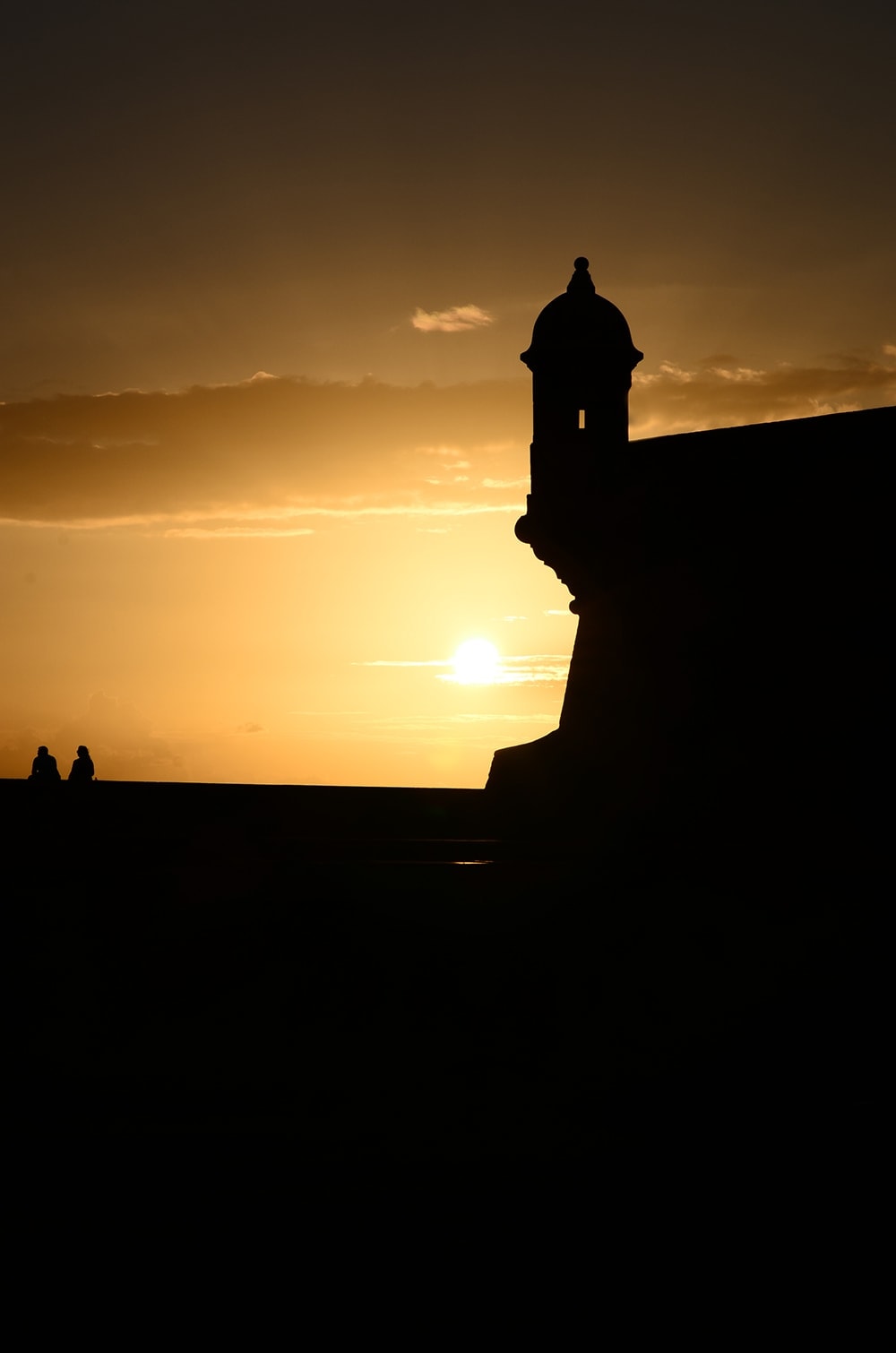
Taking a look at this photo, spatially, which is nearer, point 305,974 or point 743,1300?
point 743,1300

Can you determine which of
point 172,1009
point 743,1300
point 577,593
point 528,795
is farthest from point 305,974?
point 577,593

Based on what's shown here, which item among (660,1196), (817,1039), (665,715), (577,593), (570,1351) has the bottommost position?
(570,1351)

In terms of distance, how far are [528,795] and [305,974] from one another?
8743 millimetres

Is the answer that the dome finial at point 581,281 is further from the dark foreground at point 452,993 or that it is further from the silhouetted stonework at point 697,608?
the dark foreground at point 452,993

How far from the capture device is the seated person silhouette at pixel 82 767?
15.6 metres

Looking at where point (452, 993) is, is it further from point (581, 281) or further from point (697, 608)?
point (581, 281)

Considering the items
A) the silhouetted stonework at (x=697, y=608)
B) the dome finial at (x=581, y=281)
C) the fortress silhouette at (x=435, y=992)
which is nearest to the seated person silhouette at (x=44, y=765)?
the silhouetted stonework at (x=697, y=608)

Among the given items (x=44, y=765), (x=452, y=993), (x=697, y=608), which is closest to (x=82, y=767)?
(x=44, y=765)

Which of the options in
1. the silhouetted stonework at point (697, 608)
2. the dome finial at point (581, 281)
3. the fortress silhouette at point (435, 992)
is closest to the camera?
the fortress silhouette at point (435, 992)

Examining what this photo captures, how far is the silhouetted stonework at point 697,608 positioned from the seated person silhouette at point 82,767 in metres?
4.91

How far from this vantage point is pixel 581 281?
55.0ft

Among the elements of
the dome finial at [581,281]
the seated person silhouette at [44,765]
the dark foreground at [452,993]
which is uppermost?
the dome finial at [581,281]

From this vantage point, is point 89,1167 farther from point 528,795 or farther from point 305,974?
point 528,795

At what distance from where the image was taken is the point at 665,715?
1586 cm
